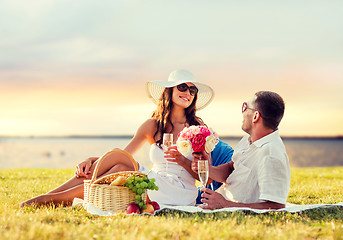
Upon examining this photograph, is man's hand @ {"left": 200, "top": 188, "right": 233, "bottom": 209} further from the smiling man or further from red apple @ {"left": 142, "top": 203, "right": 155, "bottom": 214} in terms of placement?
red apple @ {"left": 142, "top": 203, "right": 155, "bottom": 214}

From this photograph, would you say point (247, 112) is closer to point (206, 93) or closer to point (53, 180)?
point (206, 93)

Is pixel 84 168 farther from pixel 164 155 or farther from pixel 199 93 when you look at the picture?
pixel 199 93

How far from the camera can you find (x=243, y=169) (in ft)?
16.7

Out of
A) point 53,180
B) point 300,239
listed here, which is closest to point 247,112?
point 300,239

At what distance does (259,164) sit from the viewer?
188 inches

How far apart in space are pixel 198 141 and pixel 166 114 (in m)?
1.75

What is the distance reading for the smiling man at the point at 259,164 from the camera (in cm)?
468

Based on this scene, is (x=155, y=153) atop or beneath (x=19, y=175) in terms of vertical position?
atop

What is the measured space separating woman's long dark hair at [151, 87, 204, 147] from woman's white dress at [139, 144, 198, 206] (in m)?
0.46

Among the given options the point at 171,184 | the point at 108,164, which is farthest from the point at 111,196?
the point at 171,184

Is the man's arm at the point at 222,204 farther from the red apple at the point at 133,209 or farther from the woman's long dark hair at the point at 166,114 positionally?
the woman's long dark hair at the point at 166,114

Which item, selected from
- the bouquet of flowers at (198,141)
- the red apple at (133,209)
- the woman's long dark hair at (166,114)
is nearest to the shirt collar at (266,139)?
the bouquet of flowers at (198,141)

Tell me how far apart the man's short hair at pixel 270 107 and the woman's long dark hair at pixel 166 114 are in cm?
198

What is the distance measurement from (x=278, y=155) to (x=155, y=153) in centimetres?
222
